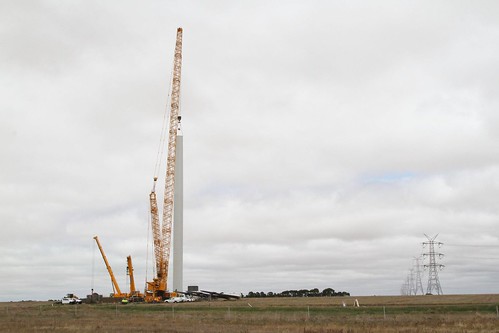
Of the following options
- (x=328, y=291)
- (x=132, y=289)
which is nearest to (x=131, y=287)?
(x=132, y=289)

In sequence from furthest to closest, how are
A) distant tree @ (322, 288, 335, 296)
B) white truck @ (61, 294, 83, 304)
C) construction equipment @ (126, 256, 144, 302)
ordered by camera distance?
distant tree @ (322, 288, 335, 296), construction equipment @ (126, 256, 144, 302), white truck @ (61, 294, 83, 304)

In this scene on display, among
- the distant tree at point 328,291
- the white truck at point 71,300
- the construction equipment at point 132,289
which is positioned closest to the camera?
the white truck at point 71,300

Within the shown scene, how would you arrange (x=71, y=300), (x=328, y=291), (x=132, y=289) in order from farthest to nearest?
1. (x=328, y=291)
2. (x=132, y=289)
3. (x=71, y=300)

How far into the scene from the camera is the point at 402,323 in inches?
1854

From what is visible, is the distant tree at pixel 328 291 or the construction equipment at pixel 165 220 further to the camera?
the distant tree at pixel 328 291

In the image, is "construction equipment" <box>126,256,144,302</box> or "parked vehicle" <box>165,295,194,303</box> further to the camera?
"construction equipment" <box>126,256,144,302</box>

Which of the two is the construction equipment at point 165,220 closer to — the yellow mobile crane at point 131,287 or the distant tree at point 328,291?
the yellow mobile crane at point 131,287

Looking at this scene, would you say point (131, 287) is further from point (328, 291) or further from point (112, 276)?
point (328, 291)

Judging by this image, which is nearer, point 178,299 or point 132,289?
point 178,299

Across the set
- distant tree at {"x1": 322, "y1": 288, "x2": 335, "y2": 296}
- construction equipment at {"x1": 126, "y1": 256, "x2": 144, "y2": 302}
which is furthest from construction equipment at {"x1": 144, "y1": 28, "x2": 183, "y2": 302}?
distant tree at {"x1": 322, "y1": 288, "x2": 335, "y2": 296}

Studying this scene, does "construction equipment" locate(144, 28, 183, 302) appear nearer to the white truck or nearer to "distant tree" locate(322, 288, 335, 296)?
the white truck

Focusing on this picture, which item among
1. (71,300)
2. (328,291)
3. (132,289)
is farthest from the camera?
(328,291)

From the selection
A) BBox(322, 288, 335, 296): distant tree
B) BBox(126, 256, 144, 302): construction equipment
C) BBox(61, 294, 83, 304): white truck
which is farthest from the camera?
BBox(322, 288, 335, 296): distant tree

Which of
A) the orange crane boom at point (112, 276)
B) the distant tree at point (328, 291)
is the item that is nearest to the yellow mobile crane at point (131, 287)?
the orange crane boom at point (112, 276)
